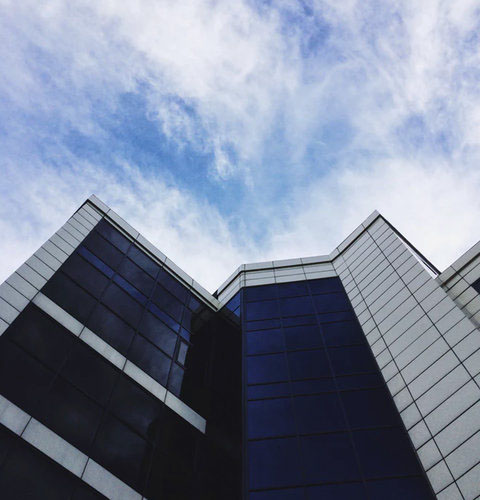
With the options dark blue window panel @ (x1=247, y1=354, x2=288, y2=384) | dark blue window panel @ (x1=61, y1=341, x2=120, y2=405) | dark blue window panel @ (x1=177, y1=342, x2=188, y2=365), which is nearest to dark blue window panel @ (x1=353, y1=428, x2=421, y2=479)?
dark blue window panel @ (x1=247, y1=354, x2=288, y2=384)

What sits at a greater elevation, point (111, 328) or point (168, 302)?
point (168, 302)

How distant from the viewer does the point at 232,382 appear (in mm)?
20000

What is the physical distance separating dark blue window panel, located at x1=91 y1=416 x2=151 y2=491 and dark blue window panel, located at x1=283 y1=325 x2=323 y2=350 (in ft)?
26.4

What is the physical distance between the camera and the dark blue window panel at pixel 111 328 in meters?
17.3

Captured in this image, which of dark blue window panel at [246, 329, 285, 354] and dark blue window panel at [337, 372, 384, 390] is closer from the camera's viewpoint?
dark blue window panel at [337, 372, 384, 390]

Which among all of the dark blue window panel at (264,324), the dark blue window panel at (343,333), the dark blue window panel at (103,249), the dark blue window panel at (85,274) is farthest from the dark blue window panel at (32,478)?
the dark blue window panel at (343,333)

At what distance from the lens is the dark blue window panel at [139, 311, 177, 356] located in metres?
19.5

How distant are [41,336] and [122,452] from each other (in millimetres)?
4835

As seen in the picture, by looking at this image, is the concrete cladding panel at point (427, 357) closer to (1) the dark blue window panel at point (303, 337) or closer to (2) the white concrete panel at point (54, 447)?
(1) the dark blue window panel at point (303, 337)

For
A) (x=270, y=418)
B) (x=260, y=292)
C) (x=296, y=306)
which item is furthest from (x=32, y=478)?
(x=260, y=292)

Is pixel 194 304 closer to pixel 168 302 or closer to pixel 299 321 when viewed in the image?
pixel 168 302

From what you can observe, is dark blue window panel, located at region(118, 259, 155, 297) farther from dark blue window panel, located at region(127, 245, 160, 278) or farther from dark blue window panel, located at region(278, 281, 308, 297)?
dark blue window panel, located at region(278, 281, 308, 297)

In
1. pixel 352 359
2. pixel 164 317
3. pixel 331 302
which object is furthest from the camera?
pixel 331 302

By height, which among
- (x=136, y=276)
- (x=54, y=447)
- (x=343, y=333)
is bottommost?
(x=54, y=447)
